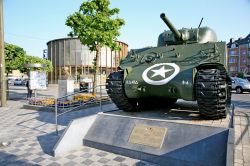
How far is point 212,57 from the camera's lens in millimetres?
5793

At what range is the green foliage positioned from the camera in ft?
48.6

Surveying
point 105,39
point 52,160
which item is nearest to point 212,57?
point 52,160

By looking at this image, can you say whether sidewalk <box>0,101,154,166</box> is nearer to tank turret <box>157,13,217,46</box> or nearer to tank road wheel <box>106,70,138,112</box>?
tank road wheel <box>106,70,138,112</box>

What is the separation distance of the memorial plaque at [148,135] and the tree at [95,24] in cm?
1026

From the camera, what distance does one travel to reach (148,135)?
5250 mm

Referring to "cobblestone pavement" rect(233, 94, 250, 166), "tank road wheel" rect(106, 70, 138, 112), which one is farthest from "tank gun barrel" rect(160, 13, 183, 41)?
"cobblestone pavement" rect(233, 94, 250, 166)

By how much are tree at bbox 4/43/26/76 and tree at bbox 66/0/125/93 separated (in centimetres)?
1062

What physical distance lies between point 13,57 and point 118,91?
21.7 meters

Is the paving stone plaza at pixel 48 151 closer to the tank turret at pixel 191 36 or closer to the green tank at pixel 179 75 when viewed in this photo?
the green tank at pixel 179 75

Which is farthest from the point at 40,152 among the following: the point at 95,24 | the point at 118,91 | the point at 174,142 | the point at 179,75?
the point at 95,24

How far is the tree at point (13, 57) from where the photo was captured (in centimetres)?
2338

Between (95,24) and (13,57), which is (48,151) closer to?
(95,24)

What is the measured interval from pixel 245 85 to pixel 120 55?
31720 millimetres

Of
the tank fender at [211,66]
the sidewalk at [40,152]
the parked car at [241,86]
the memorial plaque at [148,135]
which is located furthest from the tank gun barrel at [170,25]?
the parked car at [241,86]
